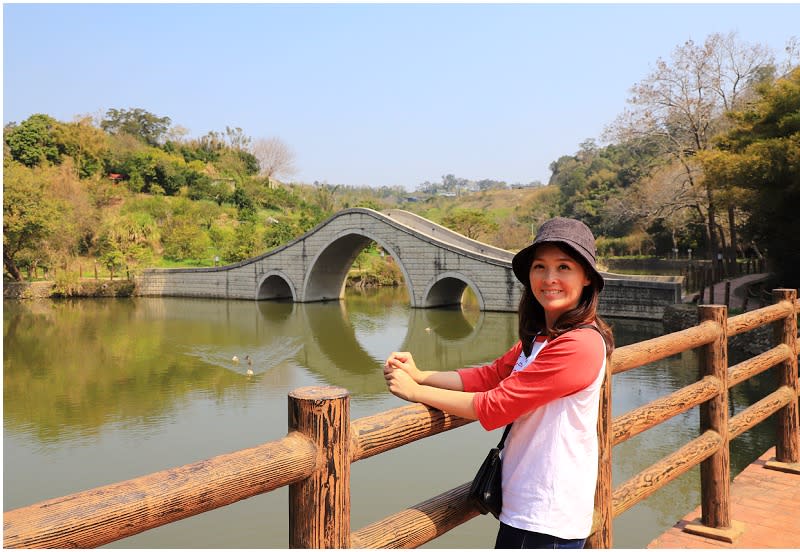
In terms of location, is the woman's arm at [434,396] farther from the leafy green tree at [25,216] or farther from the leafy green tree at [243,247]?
the leafy green tree at [243,247]

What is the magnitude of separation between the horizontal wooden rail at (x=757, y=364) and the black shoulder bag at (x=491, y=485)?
1830 millimetres

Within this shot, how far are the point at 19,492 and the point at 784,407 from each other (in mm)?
6160

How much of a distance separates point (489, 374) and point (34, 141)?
148ft

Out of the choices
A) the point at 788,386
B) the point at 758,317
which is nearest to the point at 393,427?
the point at 758,317

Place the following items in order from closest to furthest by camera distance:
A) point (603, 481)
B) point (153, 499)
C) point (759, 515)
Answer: point (153, 499), point (603, 481), point (759, 515)

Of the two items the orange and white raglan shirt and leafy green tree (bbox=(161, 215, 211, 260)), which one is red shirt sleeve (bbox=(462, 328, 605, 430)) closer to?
the orange and white raglan shirt

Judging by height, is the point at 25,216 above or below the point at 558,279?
above

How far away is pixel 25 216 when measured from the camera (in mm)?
25156

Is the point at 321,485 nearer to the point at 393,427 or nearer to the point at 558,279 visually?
the point at 393,427

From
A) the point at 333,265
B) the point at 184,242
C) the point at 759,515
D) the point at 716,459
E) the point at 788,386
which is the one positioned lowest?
the point at 759,515

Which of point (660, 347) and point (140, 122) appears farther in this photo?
point (140, 122)

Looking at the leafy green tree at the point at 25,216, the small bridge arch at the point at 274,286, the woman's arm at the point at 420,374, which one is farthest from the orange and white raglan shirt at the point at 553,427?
the leafy green tree at the point at 25,216

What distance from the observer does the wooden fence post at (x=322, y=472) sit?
1.43 meters

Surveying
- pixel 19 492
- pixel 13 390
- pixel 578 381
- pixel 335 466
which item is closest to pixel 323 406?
pixel 335 466
